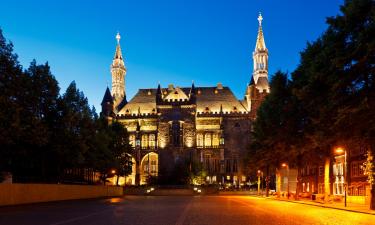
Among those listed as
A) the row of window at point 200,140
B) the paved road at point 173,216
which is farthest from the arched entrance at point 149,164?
the paved road at point 173,216

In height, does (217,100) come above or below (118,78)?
below

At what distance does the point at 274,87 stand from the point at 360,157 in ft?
36.8

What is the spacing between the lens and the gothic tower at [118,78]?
433ft

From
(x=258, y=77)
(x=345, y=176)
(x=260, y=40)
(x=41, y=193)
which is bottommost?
(x=41, y=193)

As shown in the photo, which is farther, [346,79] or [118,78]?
[118,78]

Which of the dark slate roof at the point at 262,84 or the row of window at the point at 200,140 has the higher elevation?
the dark slate roof at the point at 262,84

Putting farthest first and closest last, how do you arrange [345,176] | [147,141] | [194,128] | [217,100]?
[217,100]
[147,141]
[194,128]
[345,176]

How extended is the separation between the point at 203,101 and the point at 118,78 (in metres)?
27.7

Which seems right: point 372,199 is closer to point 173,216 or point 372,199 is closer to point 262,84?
point 173,216

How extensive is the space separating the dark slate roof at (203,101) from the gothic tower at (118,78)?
755cm

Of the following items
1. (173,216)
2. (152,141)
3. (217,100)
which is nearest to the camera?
(173,216)

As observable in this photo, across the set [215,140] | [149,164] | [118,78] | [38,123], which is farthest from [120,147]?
[118,78]

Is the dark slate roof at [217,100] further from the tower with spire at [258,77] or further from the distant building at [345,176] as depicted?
the distant building at [345,176]

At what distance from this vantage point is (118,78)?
13375cm
